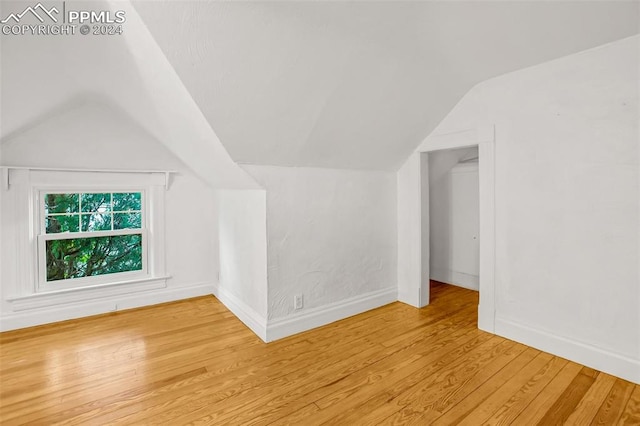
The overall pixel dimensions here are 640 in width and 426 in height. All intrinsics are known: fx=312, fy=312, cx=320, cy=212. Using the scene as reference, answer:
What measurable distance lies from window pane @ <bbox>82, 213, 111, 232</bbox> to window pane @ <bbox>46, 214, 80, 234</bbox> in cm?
7

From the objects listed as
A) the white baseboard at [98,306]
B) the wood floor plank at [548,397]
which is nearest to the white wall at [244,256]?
the white baseboard at [98,306]

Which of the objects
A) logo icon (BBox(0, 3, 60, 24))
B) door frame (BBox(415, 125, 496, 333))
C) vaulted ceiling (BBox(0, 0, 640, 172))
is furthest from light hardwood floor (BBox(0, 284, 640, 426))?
logo icon (BBox(0, 3, 60, 24))

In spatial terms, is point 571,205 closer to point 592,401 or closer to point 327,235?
point 592,401

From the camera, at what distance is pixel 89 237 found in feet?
11.0

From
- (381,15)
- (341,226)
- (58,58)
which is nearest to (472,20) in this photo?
(381,15)

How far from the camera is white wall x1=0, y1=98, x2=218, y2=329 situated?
2.95 m

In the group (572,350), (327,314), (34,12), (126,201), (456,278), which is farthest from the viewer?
(456,278)

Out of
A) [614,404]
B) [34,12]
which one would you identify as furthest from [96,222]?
[614,404]

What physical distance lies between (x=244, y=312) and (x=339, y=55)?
2425 millimetres

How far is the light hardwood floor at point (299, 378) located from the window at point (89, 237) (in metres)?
0.58

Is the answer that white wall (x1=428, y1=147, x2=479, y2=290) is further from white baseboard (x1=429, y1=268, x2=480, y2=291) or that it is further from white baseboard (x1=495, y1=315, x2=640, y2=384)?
white baseboard (x1=495, y1=315, x2=640, y2=384)

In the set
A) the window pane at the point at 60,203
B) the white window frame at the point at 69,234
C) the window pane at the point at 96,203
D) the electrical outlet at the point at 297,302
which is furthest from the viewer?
the window pane at the point at 96,203

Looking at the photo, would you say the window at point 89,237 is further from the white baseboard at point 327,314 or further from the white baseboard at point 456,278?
the white baseboard at point 456,278

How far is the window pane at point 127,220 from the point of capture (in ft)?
11.6
